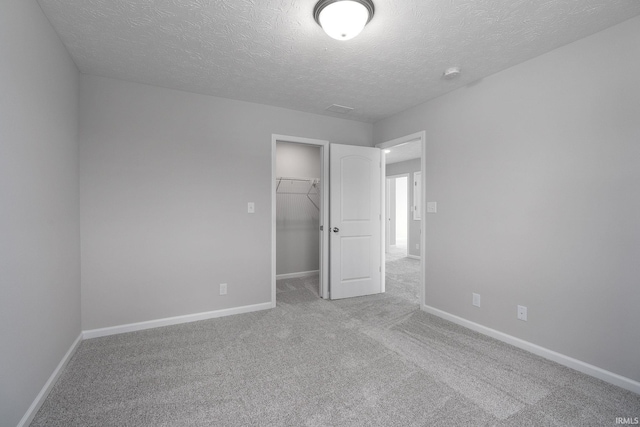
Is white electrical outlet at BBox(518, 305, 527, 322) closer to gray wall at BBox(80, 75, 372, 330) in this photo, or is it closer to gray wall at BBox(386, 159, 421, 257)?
gray wall at BBox(80, 75, 372, 330)

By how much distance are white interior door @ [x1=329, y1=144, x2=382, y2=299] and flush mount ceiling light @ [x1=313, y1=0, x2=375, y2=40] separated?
2041mm

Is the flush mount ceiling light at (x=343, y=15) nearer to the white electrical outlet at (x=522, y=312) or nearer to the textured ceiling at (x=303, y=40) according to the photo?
the textured ceiling at (x=303, y=40)

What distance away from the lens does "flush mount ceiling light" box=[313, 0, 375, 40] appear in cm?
166

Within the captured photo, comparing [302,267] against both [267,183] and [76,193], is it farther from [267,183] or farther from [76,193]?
[76,193]

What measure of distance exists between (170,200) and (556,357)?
369 centimetres

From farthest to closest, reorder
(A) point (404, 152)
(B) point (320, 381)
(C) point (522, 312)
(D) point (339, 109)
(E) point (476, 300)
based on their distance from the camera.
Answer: (A) point (404, 152), (D) point (339, 109), (E) point (476, 300), (C) point (522, 312), (B) point (320, 381)

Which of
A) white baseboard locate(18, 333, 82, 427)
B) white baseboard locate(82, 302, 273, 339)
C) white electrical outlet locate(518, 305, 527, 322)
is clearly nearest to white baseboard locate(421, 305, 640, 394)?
white electrical outlet locate(518, 305, 527, 322)

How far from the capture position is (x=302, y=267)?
5.15 metres

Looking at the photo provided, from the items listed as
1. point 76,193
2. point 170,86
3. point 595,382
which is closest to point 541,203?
point 595,382

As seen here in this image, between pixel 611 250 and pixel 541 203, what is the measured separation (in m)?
0.54

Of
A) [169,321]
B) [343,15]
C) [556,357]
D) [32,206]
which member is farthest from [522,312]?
[32,206]

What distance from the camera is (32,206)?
168cm

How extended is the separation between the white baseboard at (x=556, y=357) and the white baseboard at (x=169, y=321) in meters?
2.20

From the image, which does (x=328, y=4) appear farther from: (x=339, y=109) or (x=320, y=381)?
(x=320, y=381)
